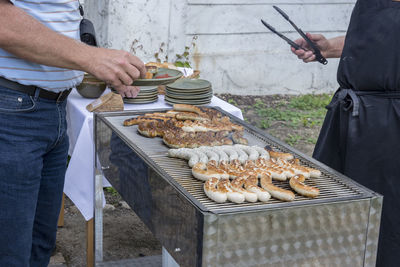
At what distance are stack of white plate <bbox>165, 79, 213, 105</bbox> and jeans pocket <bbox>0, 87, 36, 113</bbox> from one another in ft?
4.85

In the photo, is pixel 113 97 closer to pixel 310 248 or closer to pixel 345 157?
pixel 345 157

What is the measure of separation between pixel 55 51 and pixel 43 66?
0.15 m

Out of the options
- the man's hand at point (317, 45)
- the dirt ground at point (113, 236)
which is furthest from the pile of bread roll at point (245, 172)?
the dirt ground at point (113, 236)

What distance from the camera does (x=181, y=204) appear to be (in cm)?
203

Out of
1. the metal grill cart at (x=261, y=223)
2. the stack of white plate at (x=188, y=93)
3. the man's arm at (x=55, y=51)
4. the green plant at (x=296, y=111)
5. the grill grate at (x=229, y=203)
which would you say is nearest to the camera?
the metal grill cart at (x=261, y=223)

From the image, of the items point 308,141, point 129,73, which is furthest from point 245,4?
point 129,73

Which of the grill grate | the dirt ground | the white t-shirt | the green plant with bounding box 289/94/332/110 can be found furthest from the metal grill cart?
the green plant with bounding box 289/94/332/110

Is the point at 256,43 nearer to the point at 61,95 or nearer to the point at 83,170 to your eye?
the point at 83,170

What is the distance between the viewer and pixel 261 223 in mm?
1925

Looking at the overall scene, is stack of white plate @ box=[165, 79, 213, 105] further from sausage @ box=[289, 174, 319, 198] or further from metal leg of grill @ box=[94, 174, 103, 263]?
sausage @ box=[289, 174, 319, 198]

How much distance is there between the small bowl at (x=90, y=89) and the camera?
369 cm

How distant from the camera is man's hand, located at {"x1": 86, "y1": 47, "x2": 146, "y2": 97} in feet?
7.39

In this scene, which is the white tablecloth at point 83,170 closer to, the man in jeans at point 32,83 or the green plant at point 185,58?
the man in jeans at point 32,83

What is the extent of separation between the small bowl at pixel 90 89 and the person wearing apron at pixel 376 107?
160 cm
